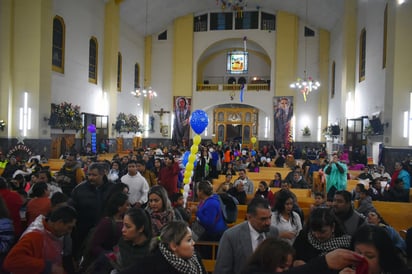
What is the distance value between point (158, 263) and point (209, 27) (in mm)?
26353

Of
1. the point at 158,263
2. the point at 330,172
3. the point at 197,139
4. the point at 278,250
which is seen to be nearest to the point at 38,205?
the point at 158,263

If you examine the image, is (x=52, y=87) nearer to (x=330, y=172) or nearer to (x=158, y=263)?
(x=330, y=172)

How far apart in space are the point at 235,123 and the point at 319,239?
25940 mm

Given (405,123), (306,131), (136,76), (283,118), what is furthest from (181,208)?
(136,76)

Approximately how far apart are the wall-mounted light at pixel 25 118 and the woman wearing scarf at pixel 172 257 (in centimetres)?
1442

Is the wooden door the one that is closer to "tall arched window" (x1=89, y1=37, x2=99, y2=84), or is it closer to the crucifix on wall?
"tall arched window" (x1=89, y1=37, x2=99, y2=84)

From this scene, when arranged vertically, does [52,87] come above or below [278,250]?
above

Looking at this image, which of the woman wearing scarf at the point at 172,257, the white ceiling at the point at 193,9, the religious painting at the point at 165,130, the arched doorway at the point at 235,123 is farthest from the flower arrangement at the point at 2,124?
the arched doorway at the point at 235,123

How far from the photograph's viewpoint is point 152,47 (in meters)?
27.7

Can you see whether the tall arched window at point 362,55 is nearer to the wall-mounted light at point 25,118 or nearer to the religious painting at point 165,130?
the religious painting at point 165,130

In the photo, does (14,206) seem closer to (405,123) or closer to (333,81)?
(405,123)

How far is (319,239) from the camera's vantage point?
9.39 ft

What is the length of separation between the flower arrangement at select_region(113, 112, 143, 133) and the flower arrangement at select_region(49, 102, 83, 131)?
13.7 feet

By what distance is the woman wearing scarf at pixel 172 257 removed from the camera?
6.77ft
